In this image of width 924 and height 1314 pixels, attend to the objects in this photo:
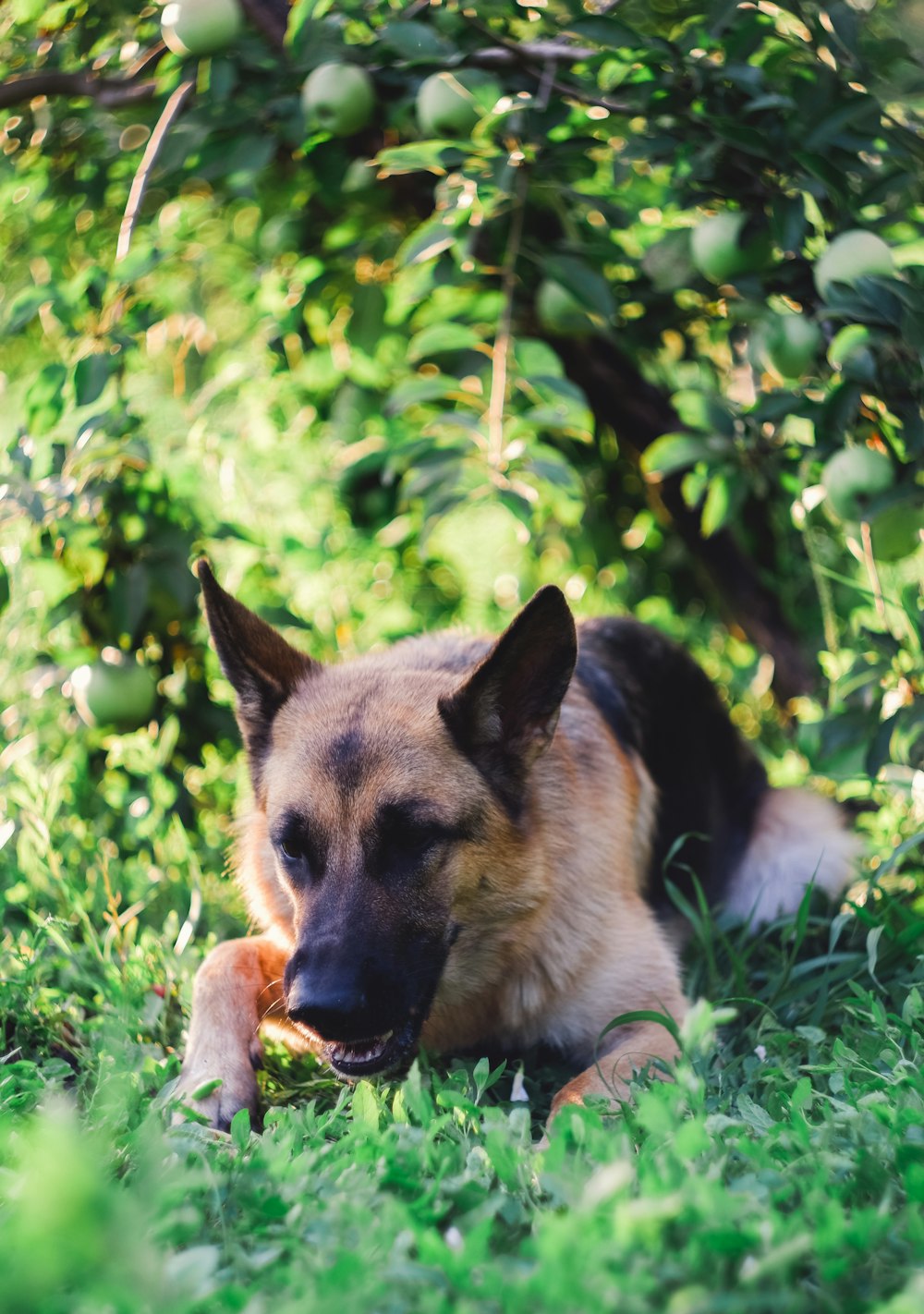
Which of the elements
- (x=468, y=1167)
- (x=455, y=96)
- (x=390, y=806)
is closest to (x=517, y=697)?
(x=390, y=806)

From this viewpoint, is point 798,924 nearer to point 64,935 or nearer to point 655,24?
point 64,935

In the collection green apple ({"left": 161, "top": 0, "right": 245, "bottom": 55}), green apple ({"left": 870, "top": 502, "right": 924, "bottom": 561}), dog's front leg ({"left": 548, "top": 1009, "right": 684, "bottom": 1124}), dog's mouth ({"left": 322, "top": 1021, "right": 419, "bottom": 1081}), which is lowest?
dog's front leg ({"left": 548, "top": 1009, "right": 684, "bottom": 1124})

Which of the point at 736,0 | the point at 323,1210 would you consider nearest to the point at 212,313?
the point at 736,0

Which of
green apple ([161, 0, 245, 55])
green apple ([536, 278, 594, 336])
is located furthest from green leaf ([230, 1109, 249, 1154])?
green apple ([161, 0, 245, 55])

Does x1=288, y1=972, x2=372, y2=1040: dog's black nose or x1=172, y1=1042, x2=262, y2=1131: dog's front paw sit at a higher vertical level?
x1=288, y1=972, x2=372, y2=1040: dog's black nose

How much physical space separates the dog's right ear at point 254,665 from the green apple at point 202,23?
1.61 m

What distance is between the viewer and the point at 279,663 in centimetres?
268

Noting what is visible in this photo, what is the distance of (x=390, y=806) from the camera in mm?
2314

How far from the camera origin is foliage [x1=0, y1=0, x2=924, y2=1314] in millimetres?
1446

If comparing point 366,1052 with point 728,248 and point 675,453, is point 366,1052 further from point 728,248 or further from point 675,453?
point 728,248

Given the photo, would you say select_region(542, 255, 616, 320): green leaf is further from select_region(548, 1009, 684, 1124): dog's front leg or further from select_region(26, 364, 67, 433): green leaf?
select_region(548, 1009, 684, 1124): dog's front leg

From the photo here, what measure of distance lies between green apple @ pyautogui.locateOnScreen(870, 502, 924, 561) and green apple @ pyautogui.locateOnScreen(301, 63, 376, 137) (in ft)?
5.69

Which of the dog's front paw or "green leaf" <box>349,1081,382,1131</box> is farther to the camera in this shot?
the dog's front paw

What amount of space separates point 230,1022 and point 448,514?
68.6 inches
